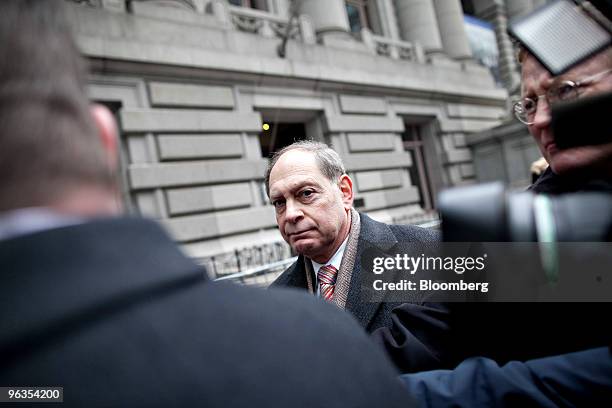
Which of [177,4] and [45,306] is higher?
[177,4]

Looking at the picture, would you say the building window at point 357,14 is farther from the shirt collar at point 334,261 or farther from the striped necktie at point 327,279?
the striped necktie at point 327,279

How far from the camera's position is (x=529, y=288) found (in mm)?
981

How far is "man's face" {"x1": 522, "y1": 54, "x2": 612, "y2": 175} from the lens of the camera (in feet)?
2.69

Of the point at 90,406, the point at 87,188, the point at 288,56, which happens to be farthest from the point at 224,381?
the point at 288,56

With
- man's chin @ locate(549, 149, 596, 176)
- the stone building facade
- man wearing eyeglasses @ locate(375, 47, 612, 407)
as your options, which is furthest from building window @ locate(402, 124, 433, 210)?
man's chin @ locate(549, 149, 596, 176)

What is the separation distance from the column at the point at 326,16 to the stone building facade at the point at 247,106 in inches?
1.6

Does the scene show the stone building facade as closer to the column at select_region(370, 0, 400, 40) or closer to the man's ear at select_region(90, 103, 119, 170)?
the column at select_region(370, 0, 400, 40)

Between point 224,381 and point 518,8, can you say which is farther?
point 518,8

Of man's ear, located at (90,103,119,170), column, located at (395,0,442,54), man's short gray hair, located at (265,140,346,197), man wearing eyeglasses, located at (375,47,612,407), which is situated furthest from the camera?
column, located at (395,0,442,54)

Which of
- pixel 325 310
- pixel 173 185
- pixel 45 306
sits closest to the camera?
pixel 45 306

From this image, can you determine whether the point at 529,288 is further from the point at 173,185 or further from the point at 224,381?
the point at 173,185

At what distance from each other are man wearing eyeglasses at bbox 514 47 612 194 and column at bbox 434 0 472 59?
1751cm

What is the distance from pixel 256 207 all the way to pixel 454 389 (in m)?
8.90

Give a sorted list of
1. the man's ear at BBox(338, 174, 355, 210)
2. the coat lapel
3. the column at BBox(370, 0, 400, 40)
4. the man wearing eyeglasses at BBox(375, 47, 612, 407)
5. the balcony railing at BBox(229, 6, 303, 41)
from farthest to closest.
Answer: the column at BBox(370, 0, 400, 40) → the balcony railing at BBox(229, 6, 303, 41) → the man's ear at BBox(338, 174, 355, 210) → the coat lapel → the man wearing eyeglasses at BBox(375, 47, 612, 407)
